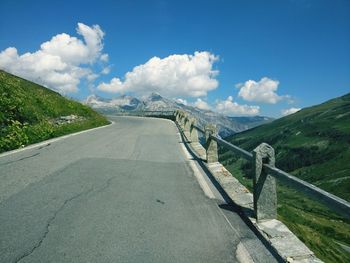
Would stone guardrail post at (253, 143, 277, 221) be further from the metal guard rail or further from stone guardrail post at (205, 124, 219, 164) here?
stone guardrail post at (205, 124, 219, 164)

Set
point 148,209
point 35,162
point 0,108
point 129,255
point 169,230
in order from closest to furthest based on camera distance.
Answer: point 129,255 → point 169,230 → point 148,209 → point 35,162 → point 0,108

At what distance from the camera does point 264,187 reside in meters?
6.11

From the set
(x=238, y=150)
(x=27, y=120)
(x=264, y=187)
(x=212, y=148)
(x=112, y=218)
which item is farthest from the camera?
(x=27, y=120)

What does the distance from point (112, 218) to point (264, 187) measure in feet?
8.68

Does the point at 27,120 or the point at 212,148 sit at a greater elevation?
the point at 212,148

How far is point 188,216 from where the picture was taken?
626 cm

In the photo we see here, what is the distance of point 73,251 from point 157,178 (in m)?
4.70

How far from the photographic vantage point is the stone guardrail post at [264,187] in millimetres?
6059

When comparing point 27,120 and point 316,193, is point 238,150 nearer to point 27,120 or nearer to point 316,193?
point 316,193

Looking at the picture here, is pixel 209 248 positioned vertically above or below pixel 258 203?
below

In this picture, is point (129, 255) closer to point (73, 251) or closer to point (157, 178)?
point (73, 251)

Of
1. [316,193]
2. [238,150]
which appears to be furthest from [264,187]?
[238,150]

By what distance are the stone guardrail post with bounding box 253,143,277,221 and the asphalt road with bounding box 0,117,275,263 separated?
0.43 m

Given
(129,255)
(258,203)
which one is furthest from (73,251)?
(258,203)
